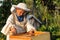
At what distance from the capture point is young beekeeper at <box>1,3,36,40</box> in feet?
9.58

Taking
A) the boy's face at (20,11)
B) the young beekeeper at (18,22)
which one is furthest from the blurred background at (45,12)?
the boy's face at (20,11)

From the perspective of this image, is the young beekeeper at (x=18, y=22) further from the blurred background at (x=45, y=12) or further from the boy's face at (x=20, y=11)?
the blurred background at (x=45, y=12)

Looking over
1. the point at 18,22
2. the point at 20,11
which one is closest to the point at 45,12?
the point at 18,22

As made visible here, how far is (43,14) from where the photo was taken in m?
7.00

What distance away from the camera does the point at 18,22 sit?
305cm

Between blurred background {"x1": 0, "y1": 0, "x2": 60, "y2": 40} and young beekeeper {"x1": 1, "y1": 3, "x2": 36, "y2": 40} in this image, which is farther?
A: blurred background {"x1": 0, "y1": 0, "x2": 60, "y2": 40}

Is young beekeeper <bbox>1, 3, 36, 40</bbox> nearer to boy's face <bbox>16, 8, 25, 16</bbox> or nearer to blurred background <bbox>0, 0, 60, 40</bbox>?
boy's face <bbox>16, 8, 25, 16</bbox>

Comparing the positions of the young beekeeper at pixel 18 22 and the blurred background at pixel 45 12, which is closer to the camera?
the young beekeeper at pixel 18 22

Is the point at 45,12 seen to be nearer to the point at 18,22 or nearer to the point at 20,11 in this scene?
the point at 18,22

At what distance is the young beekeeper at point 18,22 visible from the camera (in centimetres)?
292

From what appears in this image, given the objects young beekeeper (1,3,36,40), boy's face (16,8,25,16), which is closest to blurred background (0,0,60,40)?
young beekeeper (1,3,36,40)

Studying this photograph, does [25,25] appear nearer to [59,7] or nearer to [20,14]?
[20,14]

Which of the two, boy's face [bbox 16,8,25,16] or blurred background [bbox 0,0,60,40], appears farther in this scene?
blurred background [bbox 0,0,60,40]

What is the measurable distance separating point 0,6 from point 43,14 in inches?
57.4
